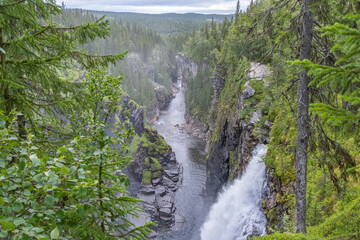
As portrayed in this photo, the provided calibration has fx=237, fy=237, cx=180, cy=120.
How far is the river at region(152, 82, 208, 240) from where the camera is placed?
31405mm

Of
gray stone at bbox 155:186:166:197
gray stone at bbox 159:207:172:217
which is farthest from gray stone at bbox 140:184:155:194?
gray stone at bbox 159:207:172:217

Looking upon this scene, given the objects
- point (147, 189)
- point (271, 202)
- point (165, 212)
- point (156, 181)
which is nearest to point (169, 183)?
point (156, 181)

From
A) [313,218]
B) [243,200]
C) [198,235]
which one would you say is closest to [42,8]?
[313,218]

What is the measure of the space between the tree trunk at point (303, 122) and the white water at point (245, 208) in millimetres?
6933

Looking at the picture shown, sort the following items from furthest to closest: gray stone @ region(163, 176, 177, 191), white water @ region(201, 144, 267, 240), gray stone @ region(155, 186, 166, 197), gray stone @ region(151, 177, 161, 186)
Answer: gray stone @ region(151, 177, 161, 186), gray stone @ region(163, 176, 177, 191), gray stone @ region(155, 186, 166, 197), white water @ region(201, 144, 267, 240)

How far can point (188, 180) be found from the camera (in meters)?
43.5

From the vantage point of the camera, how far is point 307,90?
740cm

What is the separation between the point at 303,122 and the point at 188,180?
37662mm

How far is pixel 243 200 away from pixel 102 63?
18.2 m

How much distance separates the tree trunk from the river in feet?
79.6

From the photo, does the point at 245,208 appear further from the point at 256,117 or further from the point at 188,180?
the point at 188,180

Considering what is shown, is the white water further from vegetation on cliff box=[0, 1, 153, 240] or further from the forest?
vegetation on cliff box=[0, 1, 153, 240]

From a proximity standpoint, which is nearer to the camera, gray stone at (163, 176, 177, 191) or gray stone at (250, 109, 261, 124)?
gray stone at (250, 109, 261, 124)

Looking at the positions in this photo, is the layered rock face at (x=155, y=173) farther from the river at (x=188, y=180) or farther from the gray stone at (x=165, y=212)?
the river at (x=188, y=180)
